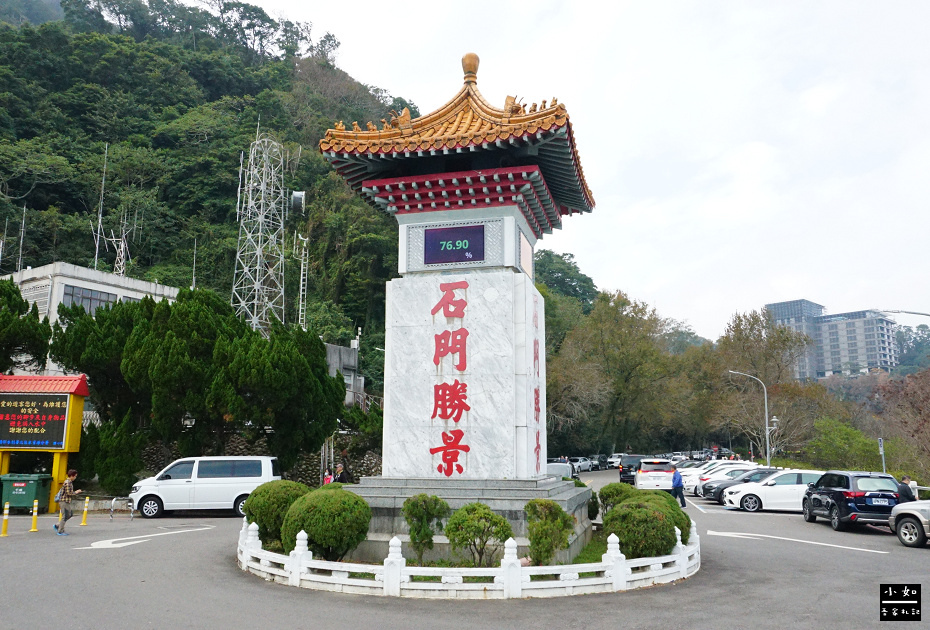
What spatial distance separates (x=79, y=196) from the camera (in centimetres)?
4741

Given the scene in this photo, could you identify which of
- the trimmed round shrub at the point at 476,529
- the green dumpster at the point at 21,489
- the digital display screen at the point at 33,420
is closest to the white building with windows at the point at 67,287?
the digital display screen at the point at 33,420

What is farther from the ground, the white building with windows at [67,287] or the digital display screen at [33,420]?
the white building with windows at [67,287]

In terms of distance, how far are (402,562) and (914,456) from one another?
28.7m

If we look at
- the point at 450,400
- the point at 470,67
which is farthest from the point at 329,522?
the point at 470,67

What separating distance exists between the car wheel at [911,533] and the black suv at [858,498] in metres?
1.57

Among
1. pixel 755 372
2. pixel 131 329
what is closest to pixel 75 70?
pixel 131 329

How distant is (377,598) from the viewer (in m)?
8.09

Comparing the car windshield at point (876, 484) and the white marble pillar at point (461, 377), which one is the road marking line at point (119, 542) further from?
the car windshield at point (876, 484)

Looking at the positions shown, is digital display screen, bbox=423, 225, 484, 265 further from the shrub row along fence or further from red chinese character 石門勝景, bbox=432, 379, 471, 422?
the shrub row along fence

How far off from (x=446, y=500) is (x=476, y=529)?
1.61 metres

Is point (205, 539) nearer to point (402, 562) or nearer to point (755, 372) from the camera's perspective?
point (402, 562)

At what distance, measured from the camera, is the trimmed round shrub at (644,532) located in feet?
30.6

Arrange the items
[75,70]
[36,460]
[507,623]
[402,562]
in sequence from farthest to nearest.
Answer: [75,70] < [36,460] < [402,562] < [507,623]

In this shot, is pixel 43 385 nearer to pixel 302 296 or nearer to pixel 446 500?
pixel 446 500
